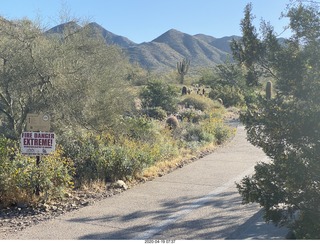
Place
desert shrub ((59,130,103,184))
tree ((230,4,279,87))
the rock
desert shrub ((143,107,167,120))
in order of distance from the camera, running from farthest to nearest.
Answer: desert shrub ((143,107,167,120)), desert shrub ((59,130,103,184)), the rock, tree ((230,4,279,87))

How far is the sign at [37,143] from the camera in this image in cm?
757

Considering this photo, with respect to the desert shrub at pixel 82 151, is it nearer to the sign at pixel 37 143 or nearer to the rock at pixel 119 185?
the rock at pixel 119 185

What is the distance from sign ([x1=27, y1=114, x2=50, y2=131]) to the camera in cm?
764

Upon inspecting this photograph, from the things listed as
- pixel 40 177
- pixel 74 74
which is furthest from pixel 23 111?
pixel 40 177

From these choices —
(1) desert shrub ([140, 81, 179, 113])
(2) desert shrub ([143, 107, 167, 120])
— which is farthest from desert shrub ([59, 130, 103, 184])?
(1) desert shrub ([140, 81, 179, 113])

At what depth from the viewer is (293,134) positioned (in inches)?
190

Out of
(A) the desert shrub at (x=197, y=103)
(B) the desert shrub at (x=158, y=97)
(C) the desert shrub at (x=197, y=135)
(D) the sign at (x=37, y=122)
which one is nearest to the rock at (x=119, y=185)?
(D) the sign at (x=37, y=122)

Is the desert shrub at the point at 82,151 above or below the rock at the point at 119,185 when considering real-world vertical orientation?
above

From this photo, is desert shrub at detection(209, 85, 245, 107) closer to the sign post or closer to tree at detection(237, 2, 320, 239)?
the sign post

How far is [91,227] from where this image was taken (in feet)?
20.7


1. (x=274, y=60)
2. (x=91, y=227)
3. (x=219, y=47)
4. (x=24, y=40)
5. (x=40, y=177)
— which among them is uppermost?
(x=219, y=47)

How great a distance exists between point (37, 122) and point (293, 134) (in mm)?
4622

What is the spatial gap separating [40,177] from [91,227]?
1.70m

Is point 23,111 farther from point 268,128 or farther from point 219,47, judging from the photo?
point 219,47
